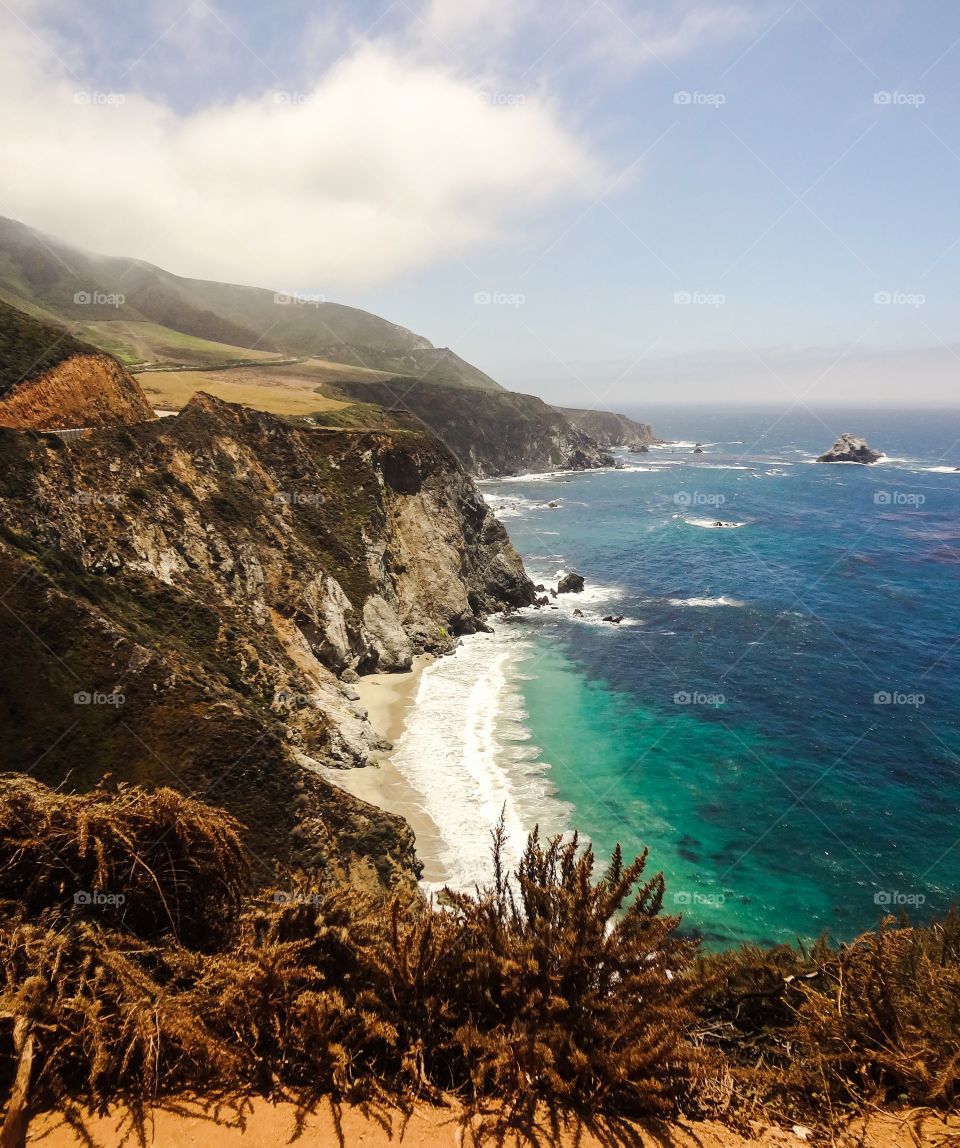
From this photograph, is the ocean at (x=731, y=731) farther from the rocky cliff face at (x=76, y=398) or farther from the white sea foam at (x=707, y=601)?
the rocky cliff face at (x=76, y=398)

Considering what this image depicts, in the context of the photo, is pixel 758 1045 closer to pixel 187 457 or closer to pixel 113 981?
pixel 113 981

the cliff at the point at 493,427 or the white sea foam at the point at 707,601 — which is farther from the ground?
the cliff at the point at 493,427

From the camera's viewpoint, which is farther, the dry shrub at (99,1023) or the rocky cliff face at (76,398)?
the rocky cliff face at (76,398)

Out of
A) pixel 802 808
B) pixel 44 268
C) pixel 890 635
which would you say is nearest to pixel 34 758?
pixel 802 808

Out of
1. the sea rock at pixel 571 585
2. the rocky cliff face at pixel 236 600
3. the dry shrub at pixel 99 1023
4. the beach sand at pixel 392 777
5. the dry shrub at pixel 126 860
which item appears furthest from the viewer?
the sea rock at pixel 571 585

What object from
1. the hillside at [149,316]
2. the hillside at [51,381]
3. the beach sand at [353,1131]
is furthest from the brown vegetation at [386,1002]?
the hillside at [149,316]

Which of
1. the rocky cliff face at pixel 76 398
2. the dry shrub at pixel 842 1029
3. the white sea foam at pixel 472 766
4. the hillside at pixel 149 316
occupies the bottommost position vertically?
the white sea foam at pixel 472 766
